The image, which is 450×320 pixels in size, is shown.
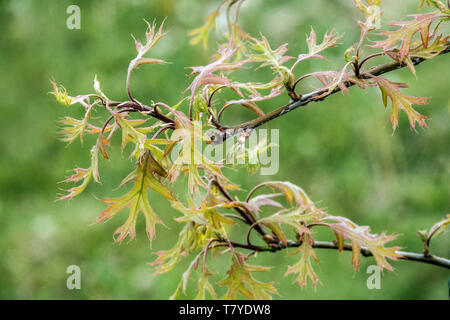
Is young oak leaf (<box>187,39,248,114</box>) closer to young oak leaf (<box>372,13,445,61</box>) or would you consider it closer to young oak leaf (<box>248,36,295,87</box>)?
young oak leaf (<box>248,36,295,87</box>)

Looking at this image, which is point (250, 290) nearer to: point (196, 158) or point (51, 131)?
point (196, 158)

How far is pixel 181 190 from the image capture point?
1778mm

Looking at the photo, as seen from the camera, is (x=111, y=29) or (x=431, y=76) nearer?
(x=431, y=76)

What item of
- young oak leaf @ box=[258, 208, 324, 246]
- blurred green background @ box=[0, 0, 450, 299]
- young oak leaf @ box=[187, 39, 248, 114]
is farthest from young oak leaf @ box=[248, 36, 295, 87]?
blurred green background @ box=[0, 0, 450, 299]

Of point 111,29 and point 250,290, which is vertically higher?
point 111,29

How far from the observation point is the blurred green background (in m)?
1.58

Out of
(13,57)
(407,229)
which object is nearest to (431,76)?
(407,229)

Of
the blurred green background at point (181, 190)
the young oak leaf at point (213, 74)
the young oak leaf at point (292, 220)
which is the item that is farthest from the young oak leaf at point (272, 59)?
the blurred green background at point (181, 190)

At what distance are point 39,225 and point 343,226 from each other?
5.33 feet

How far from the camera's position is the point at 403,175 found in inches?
65.5

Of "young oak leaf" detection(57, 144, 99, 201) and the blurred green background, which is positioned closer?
"young oak leaf" detection(57, 144, 99, 201)

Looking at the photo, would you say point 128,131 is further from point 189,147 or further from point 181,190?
point 181,190

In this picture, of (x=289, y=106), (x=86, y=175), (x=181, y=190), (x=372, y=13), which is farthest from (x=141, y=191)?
(x=181, y=190)

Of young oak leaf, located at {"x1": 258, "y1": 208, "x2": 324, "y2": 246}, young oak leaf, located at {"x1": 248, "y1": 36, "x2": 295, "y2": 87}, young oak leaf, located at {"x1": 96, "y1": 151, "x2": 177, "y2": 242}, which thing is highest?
young oak leaf, located at {"x1": 248, "y1": 36, "x2": 295, "y2": 87}
